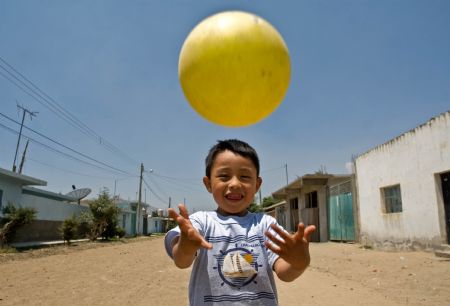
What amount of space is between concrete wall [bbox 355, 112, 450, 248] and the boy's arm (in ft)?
31.5

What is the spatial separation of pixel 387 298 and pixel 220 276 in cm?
496

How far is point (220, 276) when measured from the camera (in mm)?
2049

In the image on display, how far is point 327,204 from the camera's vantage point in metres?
19.4

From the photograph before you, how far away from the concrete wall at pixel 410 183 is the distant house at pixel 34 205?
1636 centimetres

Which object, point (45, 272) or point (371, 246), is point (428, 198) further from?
point (45, 272)

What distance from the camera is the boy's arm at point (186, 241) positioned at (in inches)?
72.8

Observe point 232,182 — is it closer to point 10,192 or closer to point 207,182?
point 207,182

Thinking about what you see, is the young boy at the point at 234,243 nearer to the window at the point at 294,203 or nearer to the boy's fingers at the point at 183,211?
the boy's fingers at the point at 183,211

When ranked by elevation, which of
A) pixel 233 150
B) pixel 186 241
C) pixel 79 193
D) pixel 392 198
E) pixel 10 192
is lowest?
pixel 186 241

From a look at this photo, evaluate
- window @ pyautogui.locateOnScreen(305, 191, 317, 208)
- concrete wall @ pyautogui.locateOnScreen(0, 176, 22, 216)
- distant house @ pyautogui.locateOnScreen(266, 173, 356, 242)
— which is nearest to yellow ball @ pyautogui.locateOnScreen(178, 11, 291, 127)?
distant house @ pyautogui.locateOnScreen(266, 173, 356, 242)

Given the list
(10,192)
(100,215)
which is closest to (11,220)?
(10,192)

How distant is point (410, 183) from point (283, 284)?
6099mm

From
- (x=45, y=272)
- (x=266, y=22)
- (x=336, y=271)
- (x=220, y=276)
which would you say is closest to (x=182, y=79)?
(x=266, y=22)

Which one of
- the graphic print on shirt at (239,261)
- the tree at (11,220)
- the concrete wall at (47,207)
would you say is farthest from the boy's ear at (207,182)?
the concrete wall at (47,207)
